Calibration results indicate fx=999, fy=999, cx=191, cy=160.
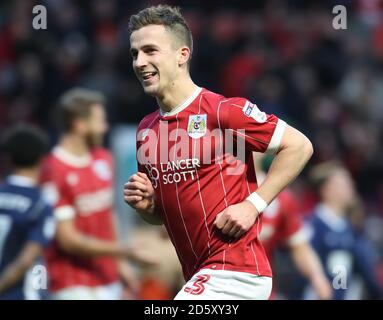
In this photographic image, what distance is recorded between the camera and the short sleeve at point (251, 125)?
5.38m

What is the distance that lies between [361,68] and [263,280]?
10279 mm

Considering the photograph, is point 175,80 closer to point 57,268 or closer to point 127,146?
point 57,268

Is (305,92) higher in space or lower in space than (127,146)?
higher

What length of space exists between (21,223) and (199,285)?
232 centimetres

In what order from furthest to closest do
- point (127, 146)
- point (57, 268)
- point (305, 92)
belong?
point (305, 92) → point (127, 146) → point (57, 268)

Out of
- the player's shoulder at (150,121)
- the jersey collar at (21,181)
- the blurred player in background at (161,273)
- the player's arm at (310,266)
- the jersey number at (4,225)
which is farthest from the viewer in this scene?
the blurred player in background at (161,273)

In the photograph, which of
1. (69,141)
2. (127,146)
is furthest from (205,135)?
(127,146)

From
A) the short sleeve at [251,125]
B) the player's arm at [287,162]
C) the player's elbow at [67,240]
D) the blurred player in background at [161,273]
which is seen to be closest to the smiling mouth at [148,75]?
the short sleeve at [251,125]

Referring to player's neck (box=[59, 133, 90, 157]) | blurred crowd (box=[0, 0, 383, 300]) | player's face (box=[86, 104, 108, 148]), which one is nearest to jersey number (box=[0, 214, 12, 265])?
player's neck (box=[59, 133, 90, 157])

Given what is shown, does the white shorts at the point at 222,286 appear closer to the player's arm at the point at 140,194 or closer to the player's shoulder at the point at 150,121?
the player's arm at the point at 140,194

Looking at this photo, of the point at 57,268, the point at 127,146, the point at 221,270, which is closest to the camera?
the point at 221,270

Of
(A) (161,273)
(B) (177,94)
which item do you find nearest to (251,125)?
(B) (177,94)

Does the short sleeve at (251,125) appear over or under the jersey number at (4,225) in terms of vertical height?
under
